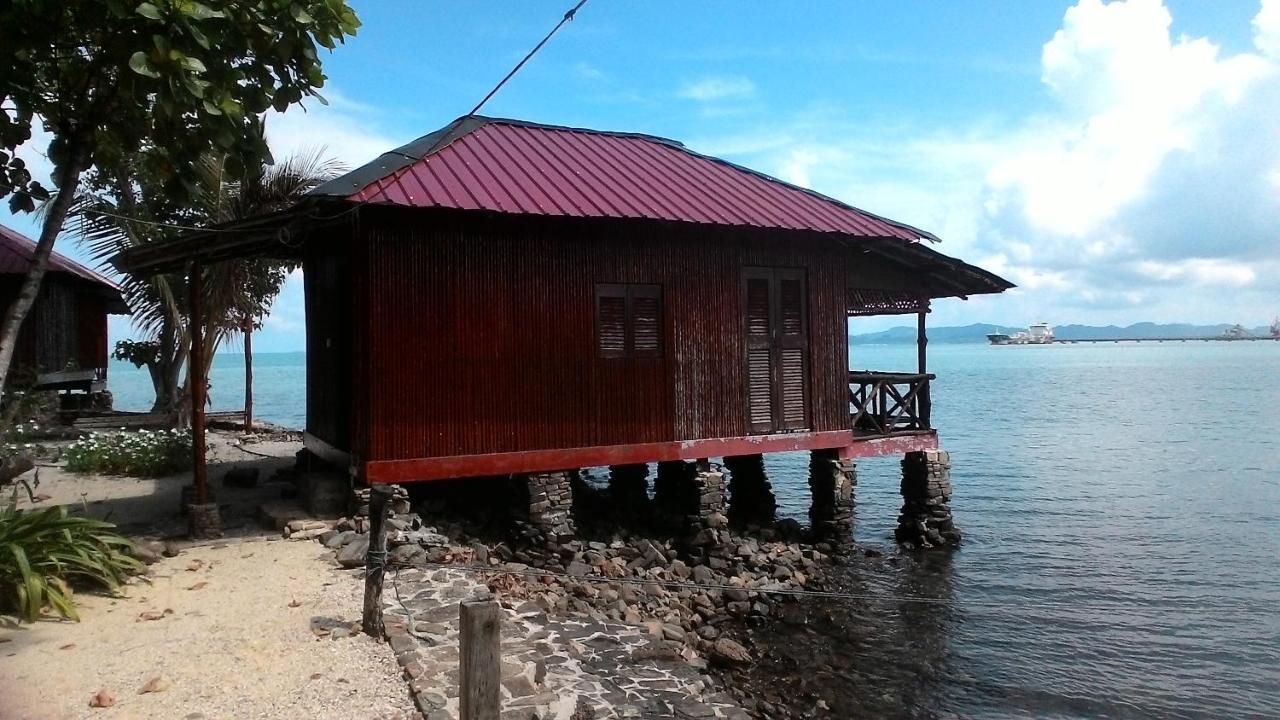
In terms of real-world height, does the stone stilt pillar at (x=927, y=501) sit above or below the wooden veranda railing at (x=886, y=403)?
below

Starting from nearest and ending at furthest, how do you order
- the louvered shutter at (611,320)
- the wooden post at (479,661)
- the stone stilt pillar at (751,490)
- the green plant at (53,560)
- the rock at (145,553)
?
the wooden post at (479,661)
the green plant at (53,560)
the rock at (145,553)
the louvered shutter at (611,320)
the stone stilt pillar at (751,490)

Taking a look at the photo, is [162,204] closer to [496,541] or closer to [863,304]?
[496,541]

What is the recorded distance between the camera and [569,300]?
1193 centimetres

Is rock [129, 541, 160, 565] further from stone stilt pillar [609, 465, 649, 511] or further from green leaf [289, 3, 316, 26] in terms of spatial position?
stone stilt pillar [609, 465, 649, 511]

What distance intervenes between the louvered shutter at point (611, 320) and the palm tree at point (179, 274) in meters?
6.64

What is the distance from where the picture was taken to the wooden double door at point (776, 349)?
13477 mm

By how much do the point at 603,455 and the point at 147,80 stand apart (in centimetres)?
760

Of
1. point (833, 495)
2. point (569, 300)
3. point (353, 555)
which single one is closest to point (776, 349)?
point (833, 495)

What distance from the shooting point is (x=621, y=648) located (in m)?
8.05

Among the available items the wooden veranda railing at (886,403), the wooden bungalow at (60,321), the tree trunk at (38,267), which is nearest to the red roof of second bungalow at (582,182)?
the wooden veranda railing at (886,403)

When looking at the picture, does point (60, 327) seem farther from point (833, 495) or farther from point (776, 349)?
point (833, 495)

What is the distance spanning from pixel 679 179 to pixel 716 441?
443 centimetres

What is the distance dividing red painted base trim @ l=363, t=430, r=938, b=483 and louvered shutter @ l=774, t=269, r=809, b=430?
13.7 inches

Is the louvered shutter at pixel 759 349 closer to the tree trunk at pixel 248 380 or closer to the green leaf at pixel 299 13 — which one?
the green leaf at pixel 299 13
